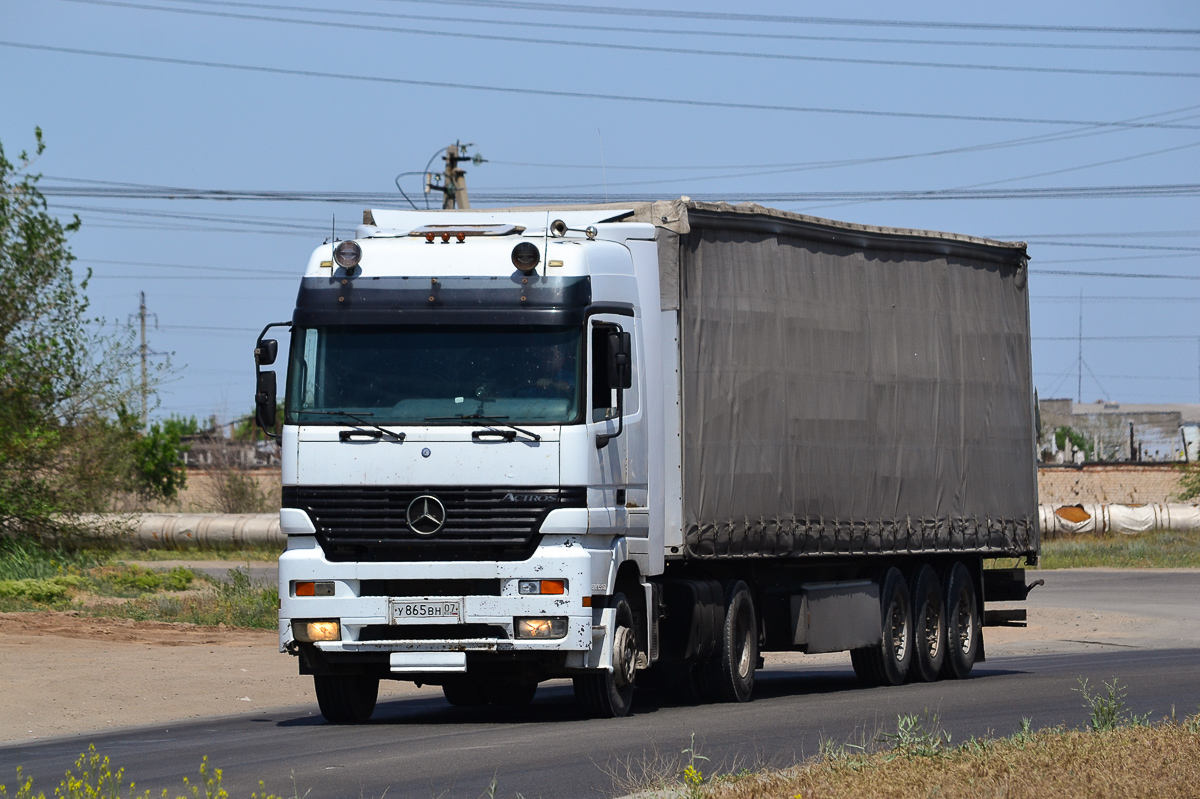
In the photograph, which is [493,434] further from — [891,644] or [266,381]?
[891,644]

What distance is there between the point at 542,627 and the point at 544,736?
79 centimetres

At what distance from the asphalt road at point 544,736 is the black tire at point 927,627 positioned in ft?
1.36

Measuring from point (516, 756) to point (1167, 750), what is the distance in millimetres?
4031

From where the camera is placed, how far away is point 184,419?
97188 mm

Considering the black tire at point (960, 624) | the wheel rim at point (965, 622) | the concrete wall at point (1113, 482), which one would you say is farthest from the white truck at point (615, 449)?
the concrete wall at point (1113, 482)

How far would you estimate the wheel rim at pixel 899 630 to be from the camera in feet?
59.1

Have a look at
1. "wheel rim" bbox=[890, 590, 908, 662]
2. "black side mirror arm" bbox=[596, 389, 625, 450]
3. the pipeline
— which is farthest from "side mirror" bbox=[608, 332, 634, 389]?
the pipeline

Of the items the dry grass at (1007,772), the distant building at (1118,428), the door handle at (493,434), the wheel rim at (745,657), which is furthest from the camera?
the distant building at (1118,428)

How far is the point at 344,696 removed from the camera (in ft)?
45.3

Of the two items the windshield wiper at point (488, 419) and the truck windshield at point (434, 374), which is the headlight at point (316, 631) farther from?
the windshield wiper at point (488, 419)

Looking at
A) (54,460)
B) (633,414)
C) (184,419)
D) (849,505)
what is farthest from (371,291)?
(184,419)

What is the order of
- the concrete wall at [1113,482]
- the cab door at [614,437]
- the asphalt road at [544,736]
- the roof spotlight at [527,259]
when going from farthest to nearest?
the concrete wall at [1113,482], the roof spotlight at [527,259], the cab door at [614,437], the asphalt road at [544,736]

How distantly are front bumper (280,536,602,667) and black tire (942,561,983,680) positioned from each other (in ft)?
24.1

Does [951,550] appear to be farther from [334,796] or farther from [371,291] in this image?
[334,796]
